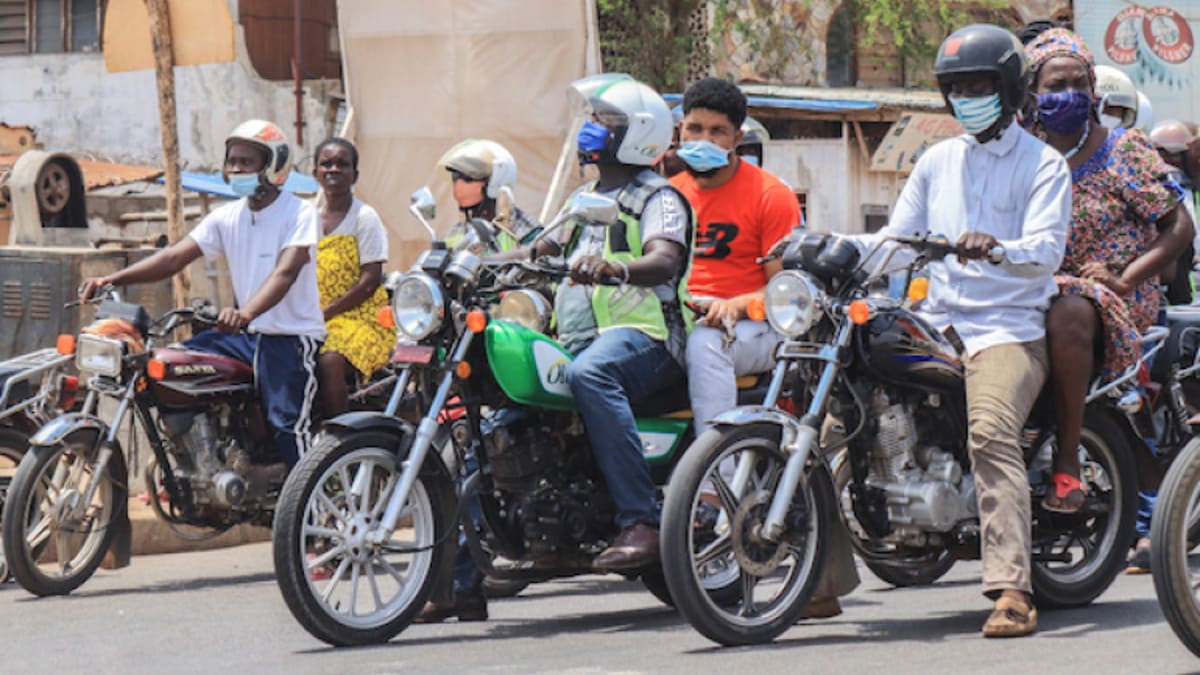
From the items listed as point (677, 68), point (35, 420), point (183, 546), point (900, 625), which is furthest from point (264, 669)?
point (677, 68)

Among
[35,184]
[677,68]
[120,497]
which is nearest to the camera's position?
[120,497]

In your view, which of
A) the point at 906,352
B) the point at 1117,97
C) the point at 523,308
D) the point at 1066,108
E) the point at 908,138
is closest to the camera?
the point at 906,352

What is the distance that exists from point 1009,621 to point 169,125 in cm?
988

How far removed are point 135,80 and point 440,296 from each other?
974 inches

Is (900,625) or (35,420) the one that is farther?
(35,420)

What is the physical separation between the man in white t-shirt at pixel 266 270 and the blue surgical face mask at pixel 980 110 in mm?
3142

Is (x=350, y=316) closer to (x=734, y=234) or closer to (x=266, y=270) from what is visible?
(x=266, y=270)

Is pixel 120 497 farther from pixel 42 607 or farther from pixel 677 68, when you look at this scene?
pixel 677 68

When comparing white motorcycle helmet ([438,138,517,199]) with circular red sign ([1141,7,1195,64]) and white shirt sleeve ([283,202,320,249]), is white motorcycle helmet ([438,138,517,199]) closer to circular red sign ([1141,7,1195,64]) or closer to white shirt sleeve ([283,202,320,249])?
white shirt sleeve ([283,202,320,249])

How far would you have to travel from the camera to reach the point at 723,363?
6.73m

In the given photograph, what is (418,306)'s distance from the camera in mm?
6273

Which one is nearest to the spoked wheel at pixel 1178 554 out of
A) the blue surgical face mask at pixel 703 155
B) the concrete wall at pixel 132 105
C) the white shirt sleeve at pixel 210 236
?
the blue surgical face mask at pixel 703 155

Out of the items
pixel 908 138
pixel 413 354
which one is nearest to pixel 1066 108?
pixel 413 354

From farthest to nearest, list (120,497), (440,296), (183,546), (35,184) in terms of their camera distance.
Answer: (35,184) → (183,546) → (120,497) → (440,296)
